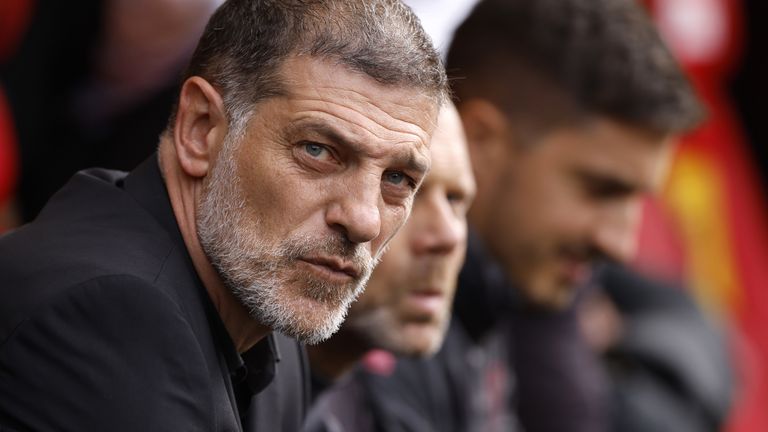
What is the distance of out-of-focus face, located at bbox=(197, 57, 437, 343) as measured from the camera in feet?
7.08

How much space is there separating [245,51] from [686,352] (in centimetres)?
424

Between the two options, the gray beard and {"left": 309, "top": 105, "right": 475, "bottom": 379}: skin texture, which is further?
{"left": 309, "top": 105, "right": 475, "bottom": 379}: skin texture

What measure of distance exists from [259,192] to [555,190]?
7.01ft

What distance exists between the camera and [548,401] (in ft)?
16.5

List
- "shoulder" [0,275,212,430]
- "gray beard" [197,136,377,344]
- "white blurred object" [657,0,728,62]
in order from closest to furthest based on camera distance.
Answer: "shoulder" [0,275,212,430]
"gray beard" [197,136,377,344]
"white blurred object" [657,0,728,62]

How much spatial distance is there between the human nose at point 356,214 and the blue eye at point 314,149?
0.08 meters

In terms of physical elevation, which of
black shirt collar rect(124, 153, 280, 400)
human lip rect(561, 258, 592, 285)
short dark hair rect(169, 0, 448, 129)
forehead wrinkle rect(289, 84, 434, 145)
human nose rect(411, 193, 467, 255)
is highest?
short dark hair rect(169, 0, 448, 129)

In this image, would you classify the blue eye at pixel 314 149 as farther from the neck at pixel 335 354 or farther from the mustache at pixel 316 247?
the neck at pixel 335 354

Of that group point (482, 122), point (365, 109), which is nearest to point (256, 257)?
point (365, 109)

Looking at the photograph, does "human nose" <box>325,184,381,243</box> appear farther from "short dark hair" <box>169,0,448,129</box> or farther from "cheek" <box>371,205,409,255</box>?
"short dark hair" <box>169,0,448,129</box>

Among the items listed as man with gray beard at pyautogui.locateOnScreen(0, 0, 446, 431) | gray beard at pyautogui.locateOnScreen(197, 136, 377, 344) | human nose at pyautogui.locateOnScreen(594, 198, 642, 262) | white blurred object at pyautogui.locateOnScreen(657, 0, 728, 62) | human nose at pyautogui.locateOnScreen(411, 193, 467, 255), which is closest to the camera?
man with gray beard at pyautogui.locateOnScreen(0, 0, 446, 431)

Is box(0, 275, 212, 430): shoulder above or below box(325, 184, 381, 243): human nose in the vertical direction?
below

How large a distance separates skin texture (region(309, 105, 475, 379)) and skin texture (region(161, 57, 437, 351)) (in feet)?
2.65

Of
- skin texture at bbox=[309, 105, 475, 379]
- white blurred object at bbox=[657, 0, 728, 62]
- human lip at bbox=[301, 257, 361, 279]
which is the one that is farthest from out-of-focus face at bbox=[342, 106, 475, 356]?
white blurred object at bbox=[657, 0, 728, 62]
